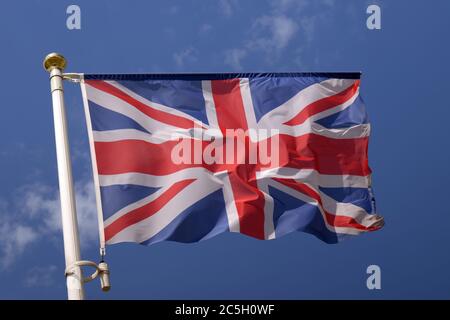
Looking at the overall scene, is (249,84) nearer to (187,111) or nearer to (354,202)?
(187,111)

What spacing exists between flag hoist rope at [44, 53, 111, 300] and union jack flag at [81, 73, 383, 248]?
0.98 metres

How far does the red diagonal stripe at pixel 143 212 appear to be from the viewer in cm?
1210

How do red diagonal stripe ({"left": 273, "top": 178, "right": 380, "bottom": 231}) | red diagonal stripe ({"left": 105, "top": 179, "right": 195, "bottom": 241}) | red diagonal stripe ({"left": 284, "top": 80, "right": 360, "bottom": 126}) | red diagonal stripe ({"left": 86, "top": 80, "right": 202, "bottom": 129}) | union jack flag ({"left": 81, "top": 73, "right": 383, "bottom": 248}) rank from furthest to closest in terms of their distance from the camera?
1. red diagonal stripe ({"left": 284, "top": 80, "right": 360, "bottom": 126})
2. red diagonal stripe ({"left": 273, "top": 178, "right": 380, "bottom": 231})
3. red diagonal stripe ({"left": 86, "top": 80, "right": 202, "bottom": 129})
4. union jack flag ({"left": 81, "top": 73, "right": 383, "bottom": 248})
5. red diagonal stripe ({"left": 105, "top": 179, "right": 195, "bottom": 241})

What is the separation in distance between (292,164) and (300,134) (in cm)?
68

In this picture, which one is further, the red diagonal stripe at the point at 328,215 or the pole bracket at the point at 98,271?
the red diagonal stripe at the point at 328,215

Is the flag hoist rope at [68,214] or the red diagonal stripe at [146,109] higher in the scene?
the red diagonal stripe at [146,109]

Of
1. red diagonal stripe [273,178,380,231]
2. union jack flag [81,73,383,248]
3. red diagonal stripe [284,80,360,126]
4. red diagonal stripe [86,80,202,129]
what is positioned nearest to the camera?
union jack flag [81,73,383,248]

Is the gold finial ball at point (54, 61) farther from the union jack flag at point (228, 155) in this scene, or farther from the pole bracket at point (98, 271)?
the pole bracket at point (98, 271)

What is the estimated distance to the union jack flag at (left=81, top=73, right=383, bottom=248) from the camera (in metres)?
12.7

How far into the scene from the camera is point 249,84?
1450 centimetres

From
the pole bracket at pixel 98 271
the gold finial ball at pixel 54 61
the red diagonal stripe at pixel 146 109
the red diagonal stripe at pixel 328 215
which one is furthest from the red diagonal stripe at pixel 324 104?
the pole bracket at pixel 98 271

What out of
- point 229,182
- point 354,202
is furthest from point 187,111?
point 354,202

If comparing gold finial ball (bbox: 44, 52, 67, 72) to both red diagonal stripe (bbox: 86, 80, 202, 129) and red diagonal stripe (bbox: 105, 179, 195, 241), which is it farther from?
red diagonal stripe (bbox: 105, 179, 195, 241)

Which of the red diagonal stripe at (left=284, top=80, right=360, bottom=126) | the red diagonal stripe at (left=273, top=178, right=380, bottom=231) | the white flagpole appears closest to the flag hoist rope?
the white flagpole
